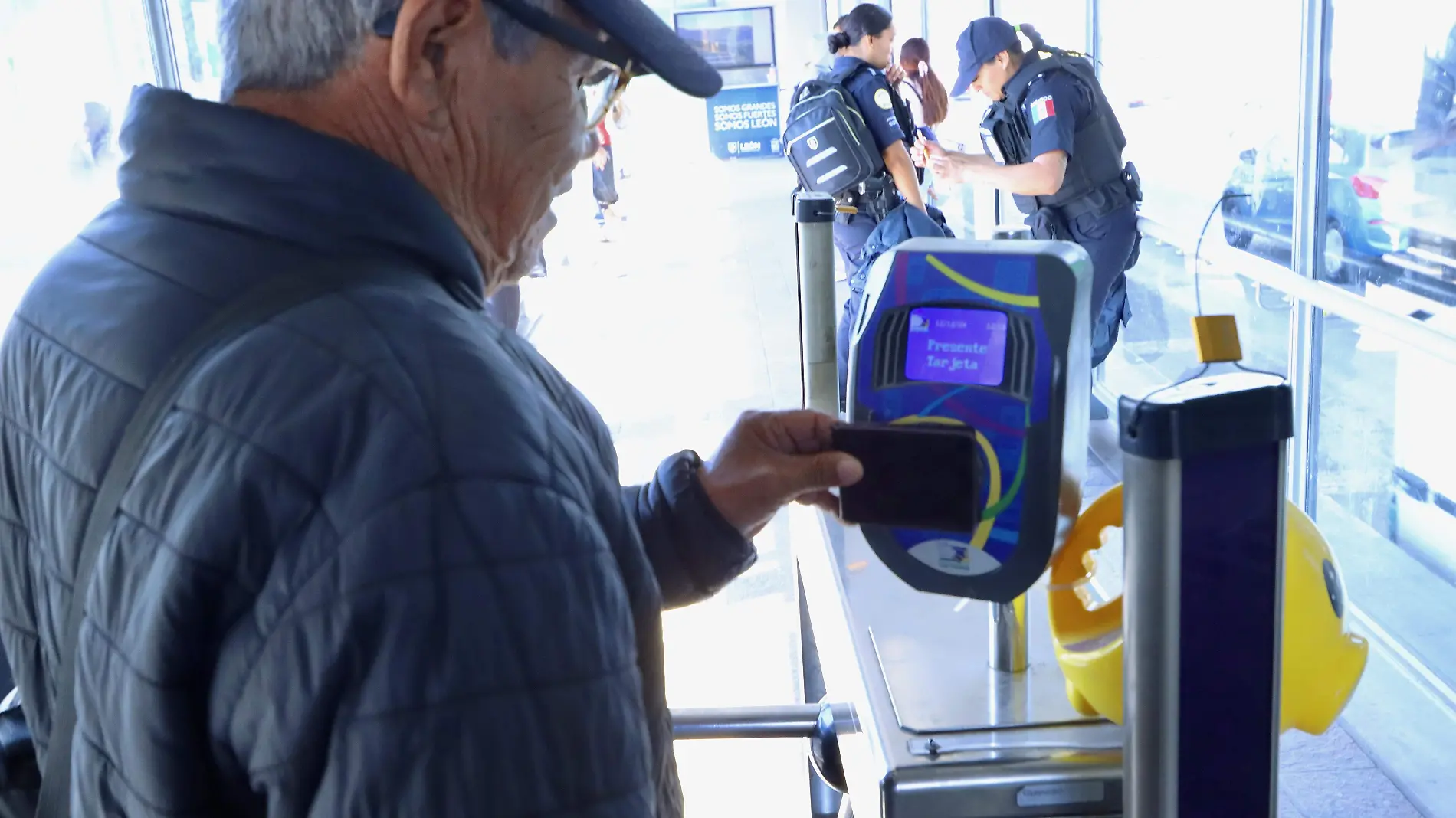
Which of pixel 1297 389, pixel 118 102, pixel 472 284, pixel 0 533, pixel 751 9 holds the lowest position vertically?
pixel 1297 389

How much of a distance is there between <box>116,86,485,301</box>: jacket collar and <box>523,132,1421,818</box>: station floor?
1.89 metres

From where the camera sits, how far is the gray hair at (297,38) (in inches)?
32.1

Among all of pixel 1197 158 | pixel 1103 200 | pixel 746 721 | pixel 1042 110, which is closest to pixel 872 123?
pixel 1042 110

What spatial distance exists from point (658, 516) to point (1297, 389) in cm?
270

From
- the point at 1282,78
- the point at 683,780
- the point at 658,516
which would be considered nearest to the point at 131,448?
the point at 658,516

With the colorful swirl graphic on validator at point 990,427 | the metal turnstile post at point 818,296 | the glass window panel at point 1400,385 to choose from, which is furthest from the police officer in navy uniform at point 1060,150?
the colorful swirl graphic on validator at point 990,427

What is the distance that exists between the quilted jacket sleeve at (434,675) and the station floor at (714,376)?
1931mm

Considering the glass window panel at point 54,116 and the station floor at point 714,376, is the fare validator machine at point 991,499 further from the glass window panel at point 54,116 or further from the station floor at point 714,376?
the glass window panel at point 54,116

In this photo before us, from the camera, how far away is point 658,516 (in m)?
1.26

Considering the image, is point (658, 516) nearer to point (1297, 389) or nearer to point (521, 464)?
point (521, 464)

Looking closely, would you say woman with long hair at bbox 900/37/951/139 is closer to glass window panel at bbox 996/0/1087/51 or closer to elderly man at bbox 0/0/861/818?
glass window panel at bbox 996/0/1087/51

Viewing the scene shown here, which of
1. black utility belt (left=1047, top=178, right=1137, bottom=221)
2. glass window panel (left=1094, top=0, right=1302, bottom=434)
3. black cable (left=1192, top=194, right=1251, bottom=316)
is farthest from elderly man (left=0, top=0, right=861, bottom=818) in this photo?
black utility belt (left=1047, top=178, right=1137, bottom=221)

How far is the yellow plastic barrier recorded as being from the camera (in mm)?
967

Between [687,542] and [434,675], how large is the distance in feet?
2.04
